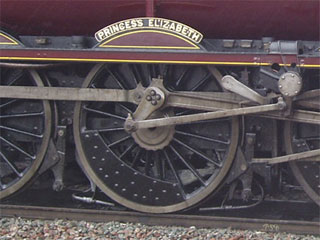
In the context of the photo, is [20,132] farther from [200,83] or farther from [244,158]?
[244,158]

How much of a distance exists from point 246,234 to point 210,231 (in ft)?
0.93

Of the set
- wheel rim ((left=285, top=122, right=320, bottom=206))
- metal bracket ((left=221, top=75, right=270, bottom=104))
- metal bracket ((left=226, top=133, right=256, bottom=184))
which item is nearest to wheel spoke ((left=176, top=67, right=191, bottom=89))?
metal bracket ((left=221, top=75, right=270, bottom=104))

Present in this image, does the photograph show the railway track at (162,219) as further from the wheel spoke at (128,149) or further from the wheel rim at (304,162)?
the wheel spoke at (128,149)

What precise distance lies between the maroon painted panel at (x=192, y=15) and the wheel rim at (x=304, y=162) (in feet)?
2.40

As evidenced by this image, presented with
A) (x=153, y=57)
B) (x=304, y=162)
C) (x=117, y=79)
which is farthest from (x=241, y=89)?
(x=117, y=79)

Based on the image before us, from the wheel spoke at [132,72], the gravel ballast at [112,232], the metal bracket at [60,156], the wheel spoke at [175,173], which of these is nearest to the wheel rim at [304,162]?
the gravel ballast at [112,232]

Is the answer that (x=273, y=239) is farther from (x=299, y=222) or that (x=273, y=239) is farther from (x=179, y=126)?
(x=179, y=126)

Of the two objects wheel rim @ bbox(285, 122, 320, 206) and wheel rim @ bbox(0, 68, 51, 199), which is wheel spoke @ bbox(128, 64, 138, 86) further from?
wheel rim @ bbox(285, 122, 320, 206)

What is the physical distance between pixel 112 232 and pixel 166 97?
45.2 inches

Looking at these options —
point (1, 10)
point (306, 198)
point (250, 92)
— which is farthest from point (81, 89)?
point (306, 198)

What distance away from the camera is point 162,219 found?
5.20m

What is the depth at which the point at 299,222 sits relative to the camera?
16.1 ft

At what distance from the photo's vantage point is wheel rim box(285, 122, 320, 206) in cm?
500

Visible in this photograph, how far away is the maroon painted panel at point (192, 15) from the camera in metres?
Answer: 4.78
